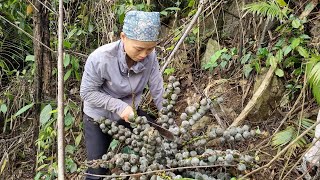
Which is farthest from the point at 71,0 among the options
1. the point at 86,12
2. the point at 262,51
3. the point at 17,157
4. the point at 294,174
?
the point at 294,174

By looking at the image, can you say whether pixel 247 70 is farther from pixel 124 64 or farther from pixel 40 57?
pixel 40 57

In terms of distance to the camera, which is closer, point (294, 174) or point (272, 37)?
point (294, 174)

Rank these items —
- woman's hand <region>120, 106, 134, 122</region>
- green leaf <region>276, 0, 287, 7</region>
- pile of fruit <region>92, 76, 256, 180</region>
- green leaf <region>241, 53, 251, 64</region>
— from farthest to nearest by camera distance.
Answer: green leaf <region>241, 53, 251, 64</region> < green leaf <region>276, 0, 287, 7</region> < woman's hand <region>120, 106, 134, 122</region> < pile of fruit <region>92, 76, 256, 180</region>

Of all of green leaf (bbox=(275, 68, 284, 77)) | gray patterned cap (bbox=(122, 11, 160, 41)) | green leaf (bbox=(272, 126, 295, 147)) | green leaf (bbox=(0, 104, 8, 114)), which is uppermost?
gray patterned cap (bbox=(122, 11, 160, 41))

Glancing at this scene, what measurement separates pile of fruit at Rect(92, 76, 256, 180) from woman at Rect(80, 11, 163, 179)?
0.54 feet

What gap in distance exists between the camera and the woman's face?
202 cm

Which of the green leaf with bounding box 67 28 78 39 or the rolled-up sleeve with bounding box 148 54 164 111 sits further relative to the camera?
the green leaf with bounding box 67 28 78 39

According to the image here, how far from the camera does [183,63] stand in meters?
3.58

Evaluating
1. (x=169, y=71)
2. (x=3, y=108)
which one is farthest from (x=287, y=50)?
(x=3, y=108)

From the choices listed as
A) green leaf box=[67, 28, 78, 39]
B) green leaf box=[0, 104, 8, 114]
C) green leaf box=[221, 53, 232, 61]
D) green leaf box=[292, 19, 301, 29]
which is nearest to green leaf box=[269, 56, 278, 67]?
green leaf box=[292, 19, 301, 29]

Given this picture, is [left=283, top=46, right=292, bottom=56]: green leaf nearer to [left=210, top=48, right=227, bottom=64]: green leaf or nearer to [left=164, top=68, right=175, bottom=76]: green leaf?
[left=210, top=48, right=227, bottom=64]: green leaf

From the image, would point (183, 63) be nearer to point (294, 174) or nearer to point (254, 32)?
point (254, 32)

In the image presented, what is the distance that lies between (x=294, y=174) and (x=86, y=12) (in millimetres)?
2369

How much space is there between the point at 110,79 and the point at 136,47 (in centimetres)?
28
